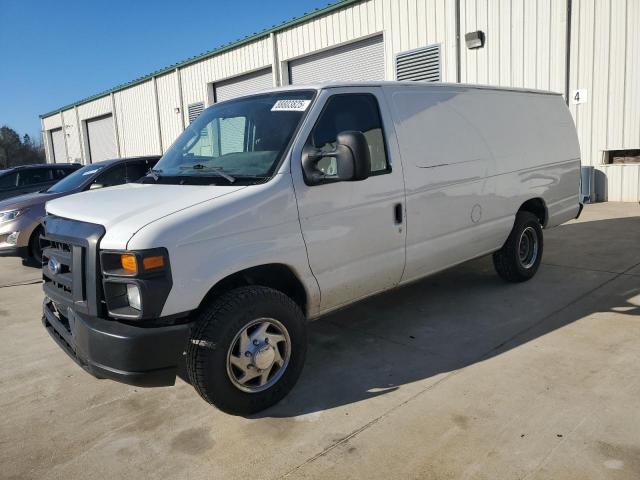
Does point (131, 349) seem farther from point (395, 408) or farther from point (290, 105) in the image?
point (290, 105)

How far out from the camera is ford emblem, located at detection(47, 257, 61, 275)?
339 centimetres

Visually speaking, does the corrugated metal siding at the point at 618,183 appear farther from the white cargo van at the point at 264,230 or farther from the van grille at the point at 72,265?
the van grille at the point at 72,265

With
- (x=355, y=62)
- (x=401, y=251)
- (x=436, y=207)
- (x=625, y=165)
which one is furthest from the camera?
(x=355, y=62)

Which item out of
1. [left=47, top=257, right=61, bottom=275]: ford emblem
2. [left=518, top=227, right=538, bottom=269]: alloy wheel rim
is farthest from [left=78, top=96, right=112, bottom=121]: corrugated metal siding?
[left=47, top=257, right=61, bottom=275]: ford emblem

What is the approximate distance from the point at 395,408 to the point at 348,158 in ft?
5.28

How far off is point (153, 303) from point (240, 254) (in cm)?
59

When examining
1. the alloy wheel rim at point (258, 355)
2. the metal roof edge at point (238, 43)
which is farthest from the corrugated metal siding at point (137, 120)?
the alloy wheel rim at point (258, 355)

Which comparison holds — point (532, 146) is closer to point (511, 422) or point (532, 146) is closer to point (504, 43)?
point (511, 422)

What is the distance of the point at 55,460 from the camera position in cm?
303

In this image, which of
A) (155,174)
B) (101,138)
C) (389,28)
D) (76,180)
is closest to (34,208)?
(76,180)

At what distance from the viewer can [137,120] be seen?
25.7 meters

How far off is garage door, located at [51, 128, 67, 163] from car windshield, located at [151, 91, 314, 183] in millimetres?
34085

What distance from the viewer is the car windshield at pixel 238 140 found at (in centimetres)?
360

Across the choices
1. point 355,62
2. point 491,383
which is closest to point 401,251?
point 491,383
